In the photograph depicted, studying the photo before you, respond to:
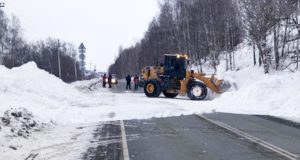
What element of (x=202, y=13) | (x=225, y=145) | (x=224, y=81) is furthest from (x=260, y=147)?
(x=202, y=13)

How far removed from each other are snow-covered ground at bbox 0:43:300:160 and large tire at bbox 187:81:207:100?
1106 mm

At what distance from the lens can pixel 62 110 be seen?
78.0 ft

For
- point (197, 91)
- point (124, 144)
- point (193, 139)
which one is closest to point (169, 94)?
point (197, 91)

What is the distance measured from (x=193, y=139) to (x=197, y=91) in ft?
65.4

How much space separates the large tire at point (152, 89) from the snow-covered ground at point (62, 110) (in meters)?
5.01

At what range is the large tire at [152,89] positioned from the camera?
38094 mm

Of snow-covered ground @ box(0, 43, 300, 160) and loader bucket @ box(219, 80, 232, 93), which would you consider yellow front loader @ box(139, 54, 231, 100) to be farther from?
snow-covered ground @ box(0, 43, 300, 160)

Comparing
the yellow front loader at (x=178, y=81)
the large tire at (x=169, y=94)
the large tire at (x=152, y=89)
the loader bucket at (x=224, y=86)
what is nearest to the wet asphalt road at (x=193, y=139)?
the yellow front loader at (x=178, y=81)

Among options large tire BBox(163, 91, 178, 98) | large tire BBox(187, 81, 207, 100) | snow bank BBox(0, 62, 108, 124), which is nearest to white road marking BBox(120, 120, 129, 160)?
snow bank BBox(0, 62, 108, 124)

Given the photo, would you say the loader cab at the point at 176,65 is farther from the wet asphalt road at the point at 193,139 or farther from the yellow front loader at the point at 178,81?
the wet asphalt road at the point at 193,139

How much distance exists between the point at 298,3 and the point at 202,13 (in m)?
27.1

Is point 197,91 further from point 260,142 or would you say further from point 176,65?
point 260,142

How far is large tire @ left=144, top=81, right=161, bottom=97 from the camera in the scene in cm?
3809

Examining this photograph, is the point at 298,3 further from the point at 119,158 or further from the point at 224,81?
the point at 119,158
